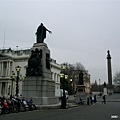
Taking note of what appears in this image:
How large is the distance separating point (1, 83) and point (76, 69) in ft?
102

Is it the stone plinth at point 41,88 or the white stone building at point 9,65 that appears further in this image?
the white stone building at point 9,65

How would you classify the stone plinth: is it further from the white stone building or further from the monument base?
the white stone building

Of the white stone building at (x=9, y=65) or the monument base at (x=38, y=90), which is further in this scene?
the white stone building at (x=9, y=65)

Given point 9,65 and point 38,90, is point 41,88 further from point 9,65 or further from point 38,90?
point 9,65

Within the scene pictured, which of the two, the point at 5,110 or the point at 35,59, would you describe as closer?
the point at 5,110

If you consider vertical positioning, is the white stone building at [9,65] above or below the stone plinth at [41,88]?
above

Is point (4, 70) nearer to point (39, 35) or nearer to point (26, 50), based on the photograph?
point (26, 50)

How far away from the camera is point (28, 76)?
880 inches

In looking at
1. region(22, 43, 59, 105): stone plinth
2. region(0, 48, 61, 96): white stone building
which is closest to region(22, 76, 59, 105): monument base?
region(22, 43, 59, 105): stone plinth

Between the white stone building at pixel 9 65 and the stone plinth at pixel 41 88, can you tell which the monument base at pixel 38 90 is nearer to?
the stone plinth at pixel 41 88

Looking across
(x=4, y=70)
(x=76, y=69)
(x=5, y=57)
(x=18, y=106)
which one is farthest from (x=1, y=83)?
(x=18, y=106)

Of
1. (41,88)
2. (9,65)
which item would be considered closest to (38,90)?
(41,88)

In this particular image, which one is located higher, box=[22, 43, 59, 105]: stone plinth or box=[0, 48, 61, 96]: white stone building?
box=[0, 48, 61, 96]: white stone building

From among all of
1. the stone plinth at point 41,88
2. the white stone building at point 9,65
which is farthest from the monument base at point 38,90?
the white stone building at point 9,65
